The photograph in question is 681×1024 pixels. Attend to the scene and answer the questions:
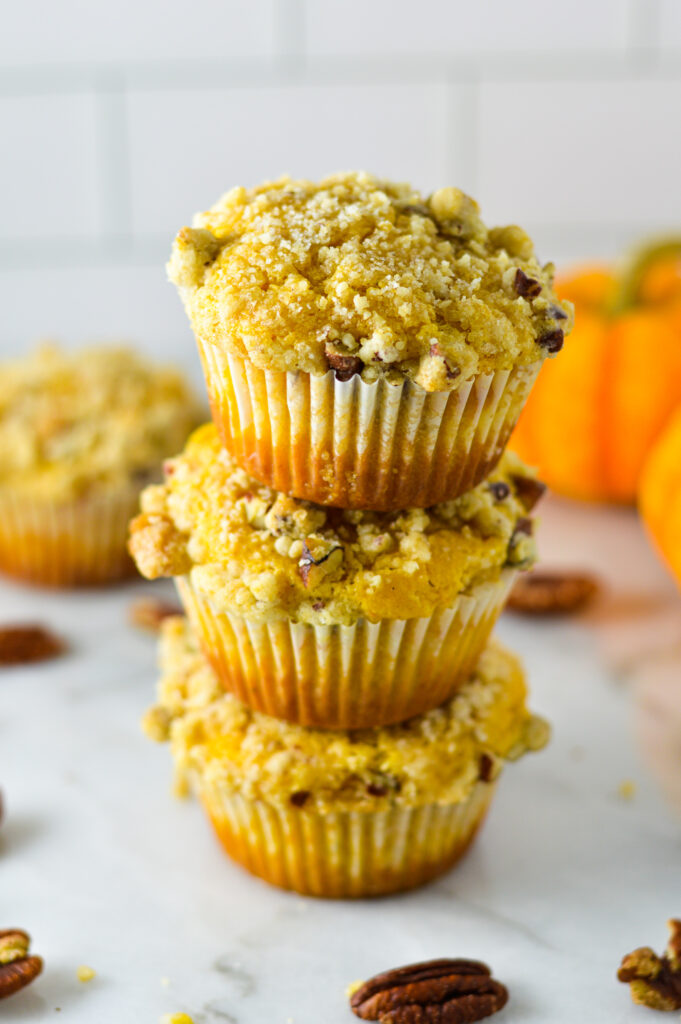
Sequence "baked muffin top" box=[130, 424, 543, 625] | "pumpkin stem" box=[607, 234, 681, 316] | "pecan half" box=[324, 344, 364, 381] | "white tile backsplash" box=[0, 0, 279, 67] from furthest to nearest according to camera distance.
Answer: "white tile backsplash" box=[0, 0, 279, 67] → "pumpkin stem" box=[607, 234, 681, 316] → "baked muffin top" box=[130, 424, 543, 625] → "pecan half" box=[324, 344, 364, 381]

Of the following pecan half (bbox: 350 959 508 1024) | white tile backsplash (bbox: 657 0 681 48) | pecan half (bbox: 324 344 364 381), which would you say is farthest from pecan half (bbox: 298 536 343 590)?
white tile backsplash (bbox: 657 0 681 48)

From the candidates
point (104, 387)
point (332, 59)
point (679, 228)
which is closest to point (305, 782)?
point (104, 387)

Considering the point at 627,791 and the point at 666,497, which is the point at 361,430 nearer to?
the point at 627,791

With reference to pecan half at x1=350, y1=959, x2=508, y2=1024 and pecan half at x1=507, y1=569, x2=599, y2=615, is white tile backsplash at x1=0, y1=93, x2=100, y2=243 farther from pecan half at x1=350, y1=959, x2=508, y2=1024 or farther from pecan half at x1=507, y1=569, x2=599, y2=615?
pecan half at x1=350, y1=959, x2=508, y2=1024

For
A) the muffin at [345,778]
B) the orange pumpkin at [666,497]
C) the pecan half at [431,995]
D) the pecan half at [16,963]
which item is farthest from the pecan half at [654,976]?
the orange pumpkin at [666,497]

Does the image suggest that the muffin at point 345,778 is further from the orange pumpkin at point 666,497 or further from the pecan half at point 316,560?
the orange pumpkin at point 666,497
